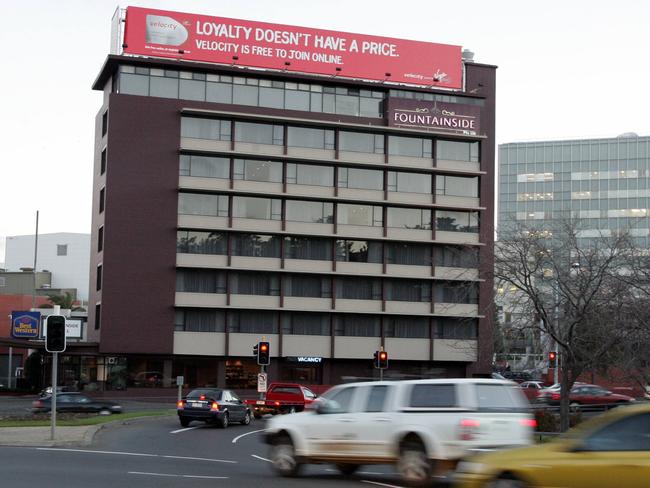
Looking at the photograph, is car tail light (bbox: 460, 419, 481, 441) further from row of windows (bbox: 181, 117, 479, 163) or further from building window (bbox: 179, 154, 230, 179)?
row of windows (bbox: 181, 117, 479, 163)

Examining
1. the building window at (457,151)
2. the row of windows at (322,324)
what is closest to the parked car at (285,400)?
the row of windows at (322,324)

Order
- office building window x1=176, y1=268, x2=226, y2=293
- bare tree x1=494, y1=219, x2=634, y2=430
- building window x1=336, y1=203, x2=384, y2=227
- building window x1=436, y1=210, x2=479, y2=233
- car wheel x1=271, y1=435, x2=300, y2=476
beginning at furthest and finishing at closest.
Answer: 1. building window x1=436, y1=210, x2=479, y2=233
2. building window x1=336, y1=203, x2=384, y2=227
3. office building window x1=176, y1=268, x2=226, y2=293
4. bare tree x1=494, y1=219, x2=634, y2=430
5. car wheel x1=271, y1=435, x2=300, y2=476

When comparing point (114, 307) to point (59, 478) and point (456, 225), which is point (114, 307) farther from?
point (59, 478)

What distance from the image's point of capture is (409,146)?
73125 millimetres

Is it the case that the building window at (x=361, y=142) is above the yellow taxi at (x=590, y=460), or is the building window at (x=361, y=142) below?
above

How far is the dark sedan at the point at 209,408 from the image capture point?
114ft

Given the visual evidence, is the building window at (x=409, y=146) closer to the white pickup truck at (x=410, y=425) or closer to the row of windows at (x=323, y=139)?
the row of windows at (x=323, y=139)

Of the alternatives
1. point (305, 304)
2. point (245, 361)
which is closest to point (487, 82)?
point (305, 304)

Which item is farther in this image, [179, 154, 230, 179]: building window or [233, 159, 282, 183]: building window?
[233, 159, 282, 183]: building window

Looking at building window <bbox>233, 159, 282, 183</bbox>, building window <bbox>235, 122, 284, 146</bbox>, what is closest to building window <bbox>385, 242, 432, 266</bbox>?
building window <bbox>233, 159, 282, 183</bbox>

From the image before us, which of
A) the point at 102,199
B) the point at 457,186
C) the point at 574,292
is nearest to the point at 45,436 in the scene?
the point at 574,292

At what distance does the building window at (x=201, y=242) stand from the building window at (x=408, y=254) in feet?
40.5

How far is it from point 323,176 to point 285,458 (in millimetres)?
54163

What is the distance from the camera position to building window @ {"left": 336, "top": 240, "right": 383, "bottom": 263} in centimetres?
7181
